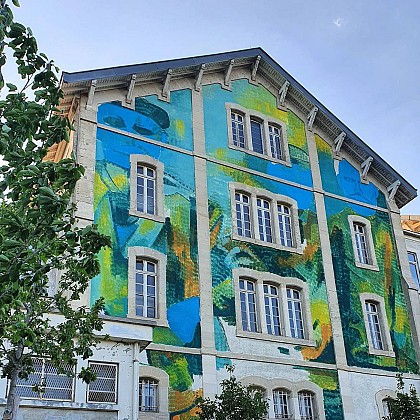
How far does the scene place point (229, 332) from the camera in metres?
19.6

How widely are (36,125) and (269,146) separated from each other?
17524 millimetres

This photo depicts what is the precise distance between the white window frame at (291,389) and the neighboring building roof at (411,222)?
1591cm

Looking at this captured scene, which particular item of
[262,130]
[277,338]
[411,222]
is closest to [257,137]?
[262,130]

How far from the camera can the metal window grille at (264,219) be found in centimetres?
2239

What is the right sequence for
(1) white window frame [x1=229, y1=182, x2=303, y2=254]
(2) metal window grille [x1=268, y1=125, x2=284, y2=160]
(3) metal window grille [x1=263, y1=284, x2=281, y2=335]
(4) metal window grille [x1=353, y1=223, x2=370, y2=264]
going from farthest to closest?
(4) metal window grille [x1=353, y1=223, x2=370, y2=264] < (2) metal window grille [x1=268, y1=125, x2=284, y2=160] < (1) white window frame [x1=229, y1=182, x2=303, y2=254] < (3) metal window grille [x1=263, y1=284, x2=281, y2=335]

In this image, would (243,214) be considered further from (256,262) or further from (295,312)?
(295,312)

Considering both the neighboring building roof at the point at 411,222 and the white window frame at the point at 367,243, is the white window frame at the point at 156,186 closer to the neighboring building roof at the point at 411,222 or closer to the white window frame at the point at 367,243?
the white window frame at the point at 367,243

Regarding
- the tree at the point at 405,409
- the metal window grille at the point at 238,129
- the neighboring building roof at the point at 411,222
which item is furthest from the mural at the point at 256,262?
the neighboring building roof at the point at 411,222

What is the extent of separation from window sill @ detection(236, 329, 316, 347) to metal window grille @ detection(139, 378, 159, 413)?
3.32 meters

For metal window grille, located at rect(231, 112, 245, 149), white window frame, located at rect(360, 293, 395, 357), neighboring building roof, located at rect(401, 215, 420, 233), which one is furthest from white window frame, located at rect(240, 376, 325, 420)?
neighboring building roof, located at rect(401, 215, 420, 233)

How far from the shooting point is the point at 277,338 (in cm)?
2047

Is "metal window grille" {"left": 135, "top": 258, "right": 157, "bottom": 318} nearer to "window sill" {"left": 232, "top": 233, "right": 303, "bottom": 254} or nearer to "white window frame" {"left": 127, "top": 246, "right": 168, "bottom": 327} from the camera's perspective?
"white window frame" {"left": 127, "top": 246, "right": 168, "bottom": 327}

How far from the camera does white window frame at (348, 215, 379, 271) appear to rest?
24359 mm

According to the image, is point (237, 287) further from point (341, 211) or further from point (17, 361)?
point (17, 361)
